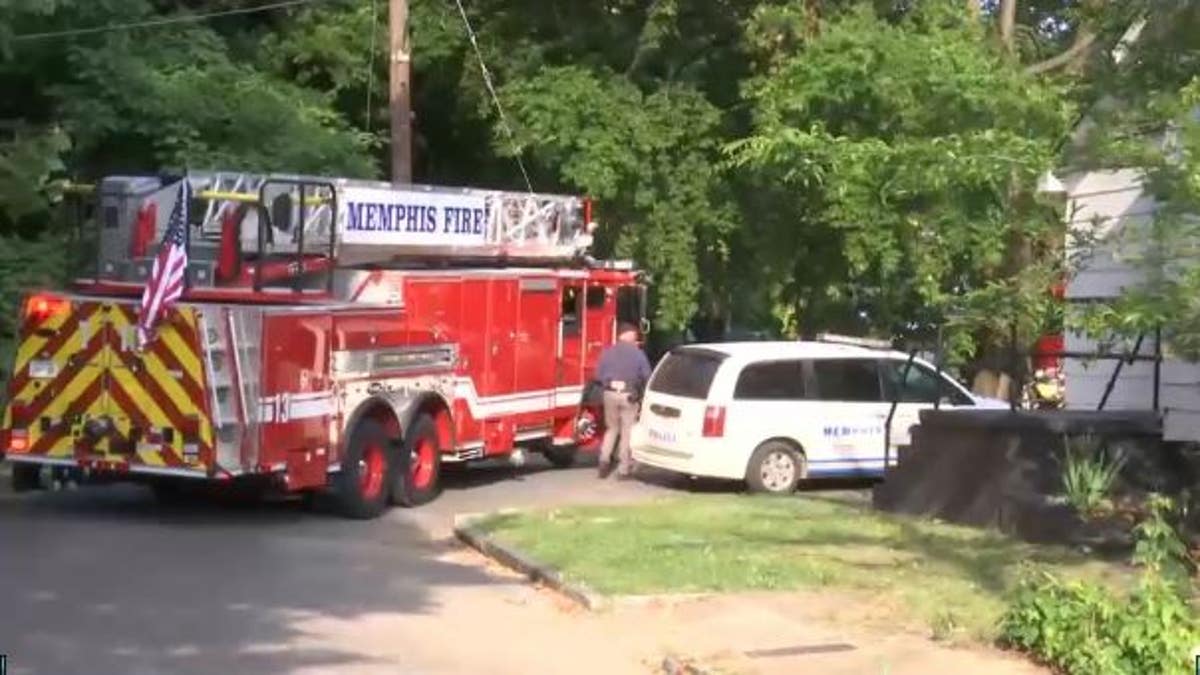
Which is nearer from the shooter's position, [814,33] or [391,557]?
[391,557]

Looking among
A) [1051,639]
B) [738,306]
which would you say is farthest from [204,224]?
[738,306]

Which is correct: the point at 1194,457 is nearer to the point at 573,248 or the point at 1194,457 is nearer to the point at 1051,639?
the point at 1051,639

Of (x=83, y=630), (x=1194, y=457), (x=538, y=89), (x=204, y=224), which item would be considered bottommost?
(x=83, y=630)

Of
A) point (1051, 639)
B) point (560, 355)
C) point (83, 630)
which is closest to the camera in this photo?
point (1051, 639)

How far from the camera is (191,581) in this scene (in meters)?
13.2

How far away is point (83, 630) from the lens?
10.9m

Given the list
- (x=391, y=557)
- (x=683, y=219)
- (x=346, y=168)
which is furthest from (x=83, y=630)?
(x=683, y=219)

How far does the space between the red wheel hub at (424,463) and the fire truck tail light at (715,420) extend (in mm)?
2914

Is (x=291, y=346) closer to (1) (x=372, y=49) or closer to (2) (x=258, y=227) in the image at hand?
(2) (x=258, y=227)

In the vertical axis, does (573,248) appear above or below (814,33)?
below

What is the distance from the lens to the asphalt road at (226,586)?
34.0 feet

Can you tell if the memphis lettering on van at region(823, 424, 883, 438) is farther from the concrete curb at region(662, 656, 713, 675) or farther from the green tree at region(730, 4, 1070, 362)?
the concrete curb at region(662, 656, 713, 675)

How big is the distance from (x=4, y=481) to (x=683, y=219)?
983 cm

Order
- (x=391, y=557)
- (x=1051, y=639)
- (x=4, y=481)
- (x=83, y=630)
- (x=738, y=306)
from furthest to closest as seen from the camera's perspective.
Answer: (x=738, y=306) → (x=4, y=481) → (x=391, y=557) → (x=83, y=630) → (x=1051, y=639)
